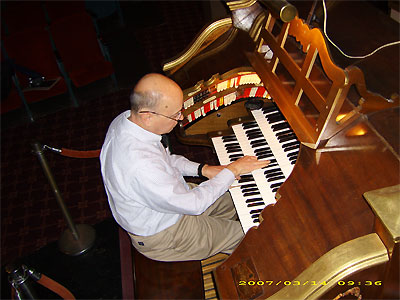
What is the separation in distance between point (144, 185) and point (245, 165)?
0.72 meters

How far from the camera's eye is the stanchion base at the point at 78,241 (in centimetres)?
348

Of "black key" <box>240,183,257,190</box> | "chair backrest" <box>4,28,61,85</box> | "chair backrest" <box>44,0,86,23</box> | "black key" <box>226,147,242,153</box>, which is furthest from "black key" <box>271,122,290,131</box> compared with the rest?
"chair backrest" <box>44,0,86,23</box>

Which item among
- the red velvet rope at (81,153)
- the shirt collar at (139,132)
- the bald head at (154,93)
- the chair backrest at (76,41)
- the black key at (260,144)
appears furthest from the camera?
the chair backrest at (76,41)

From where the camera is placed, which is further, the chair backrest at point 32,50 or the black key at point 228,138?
the chair backrest at point 32,50

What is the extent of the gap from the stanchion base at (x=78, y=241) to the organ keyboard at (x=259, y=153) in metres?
1.62

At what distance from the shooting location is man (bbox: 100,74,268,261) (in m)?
2.10

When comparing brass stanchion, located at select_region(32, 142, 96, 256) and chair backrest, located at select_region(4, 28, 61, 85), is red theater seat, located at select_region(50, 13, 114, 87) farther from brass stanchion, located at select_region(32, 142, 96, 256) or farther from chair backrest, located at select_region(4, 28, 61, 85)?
brass stanchion, located at select_region(32, 142, 96, 256)

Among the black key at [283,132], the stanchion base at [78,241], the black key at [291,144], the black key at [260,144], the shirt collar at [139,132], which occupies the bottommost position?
the stanchion base at [78,241]

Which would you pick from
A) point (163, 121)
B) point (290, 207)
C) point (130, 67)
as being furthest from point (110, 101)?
point (290, 207)

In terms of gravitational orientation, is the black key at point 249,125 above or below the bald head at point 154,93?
below

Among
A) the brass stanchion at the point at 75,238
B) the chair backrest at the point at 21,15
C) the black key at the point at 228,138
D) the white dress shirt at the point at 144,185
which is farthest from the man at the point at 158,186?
the chair backrest at the point at 21,15

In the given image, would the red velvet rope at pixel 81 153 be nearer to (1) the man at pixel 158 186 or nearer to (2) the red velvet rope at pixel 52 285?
(1) the man at pixel 158 186

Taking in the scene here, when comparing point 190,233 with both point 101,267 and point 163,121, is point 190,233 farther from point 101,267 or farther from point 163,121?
point 101,267

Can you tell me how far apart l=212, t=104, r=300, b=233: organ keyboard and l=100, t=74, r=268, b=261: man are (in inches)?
4.1
